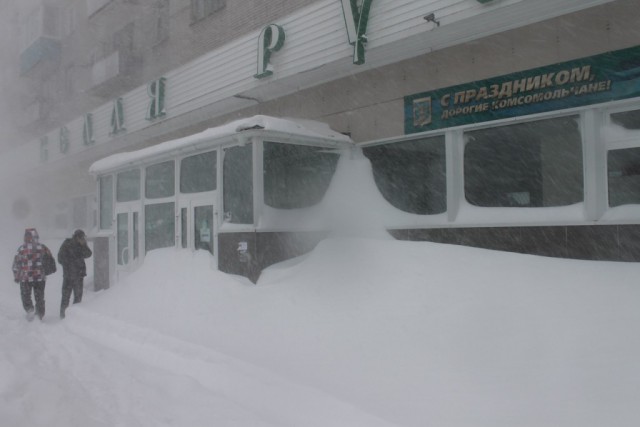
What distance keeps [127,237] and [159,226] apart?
1715 millimetres

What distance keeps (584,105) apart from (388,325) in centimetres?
372

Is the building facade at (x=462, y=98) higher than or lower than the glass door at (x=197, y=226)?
higher

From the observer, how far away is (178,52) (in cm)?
1473

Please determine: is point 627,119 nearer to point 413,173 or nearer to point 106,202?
point 413,173

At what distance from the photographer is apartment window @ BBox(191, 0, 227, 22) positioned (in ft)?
44.4

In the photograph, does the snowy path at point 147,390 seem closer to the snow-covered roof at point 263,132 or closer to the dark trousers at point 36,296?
the dark trousers at point 36,296

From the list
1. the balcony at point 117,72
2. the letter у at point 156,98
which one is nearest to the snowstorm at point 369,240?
the letter у at point 156,98

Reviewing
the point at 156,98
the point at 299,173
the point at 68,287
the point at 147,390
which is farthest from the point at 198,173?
the point at 147,390

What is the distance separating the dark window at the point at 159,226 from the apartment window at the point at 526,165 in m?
5.69

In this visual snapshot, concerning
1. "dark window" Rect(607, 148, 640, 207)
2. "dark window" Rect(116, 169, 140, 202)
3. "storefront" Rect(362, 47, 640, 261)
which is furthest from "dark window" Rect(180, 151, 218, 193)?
"dark window" Rect(607, 148, 640, 207)

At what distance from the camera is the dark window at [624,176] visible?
21.4ft

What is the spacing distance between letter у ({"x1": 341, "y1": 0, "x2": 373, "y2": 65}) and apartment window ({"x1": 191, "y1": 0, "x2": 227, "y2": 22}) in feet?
18.7

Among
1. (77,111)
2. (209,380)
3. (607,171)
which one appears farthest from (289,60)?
(77,111)

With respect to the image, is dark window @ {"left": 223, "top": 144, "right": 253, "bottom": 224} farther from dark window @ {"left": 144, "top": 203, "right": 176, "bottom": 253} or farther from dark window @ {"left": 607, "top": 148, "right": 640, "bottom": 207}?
dark window @ {"left": 607, "top": 148, "right": 640, "bottom": 207}
